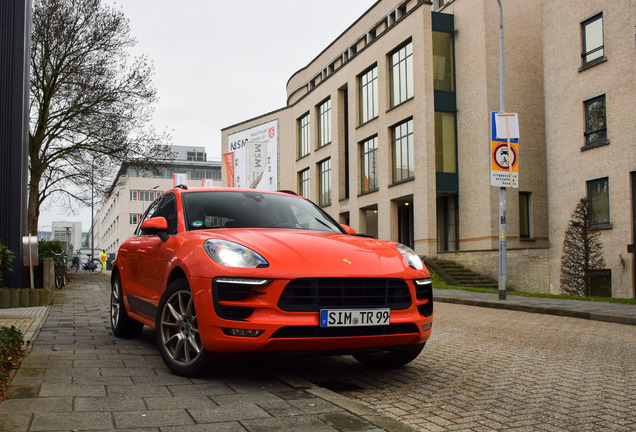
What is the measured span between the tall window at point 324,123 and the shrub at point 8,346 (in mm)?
37546

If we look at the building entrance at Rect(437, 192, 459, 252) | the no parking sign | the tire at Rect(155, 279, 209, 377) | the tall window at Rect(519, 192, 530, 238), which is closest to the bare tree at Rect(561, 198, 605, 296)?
the no parking sign

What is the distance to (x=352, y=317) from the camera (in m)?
4.66

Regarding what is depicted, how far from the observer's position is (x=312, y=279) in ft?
15.1

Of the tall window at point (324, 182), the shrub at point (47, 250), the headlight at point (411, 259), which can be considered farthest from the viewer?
the tall window at point (324, 182)

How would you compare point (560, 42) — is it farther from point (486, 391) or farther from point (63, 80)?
point (486, 391)

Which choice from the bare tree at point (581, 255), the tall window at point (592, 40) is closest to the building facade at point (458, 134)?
the tall window at point (592, 40)

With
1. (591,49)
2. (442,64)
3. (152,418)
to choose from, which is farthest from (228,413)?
(442,64)

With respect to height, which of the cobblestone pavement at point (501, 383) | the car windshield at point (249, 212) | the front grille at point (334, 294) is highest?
the car windshield at point (249, 212)

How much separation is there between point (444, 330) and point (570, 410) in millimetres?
4845

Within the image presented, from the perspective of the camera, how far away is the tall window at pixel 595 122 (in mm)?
22703

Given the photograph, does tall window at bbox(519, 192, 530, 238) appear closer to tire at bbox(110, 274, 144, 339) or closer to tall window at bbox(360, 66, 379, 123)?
tall window at bbox(360, 66, 379, 123)

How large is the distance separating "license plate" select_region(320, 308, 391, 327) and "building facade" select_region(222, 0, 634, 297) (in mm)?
21283

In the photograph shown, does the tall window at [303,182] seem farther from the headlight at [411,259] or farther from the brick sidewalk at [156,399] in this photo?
the brick sidewalk at [156,399]

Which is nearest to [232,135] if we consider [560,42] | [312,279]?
[560,42]
